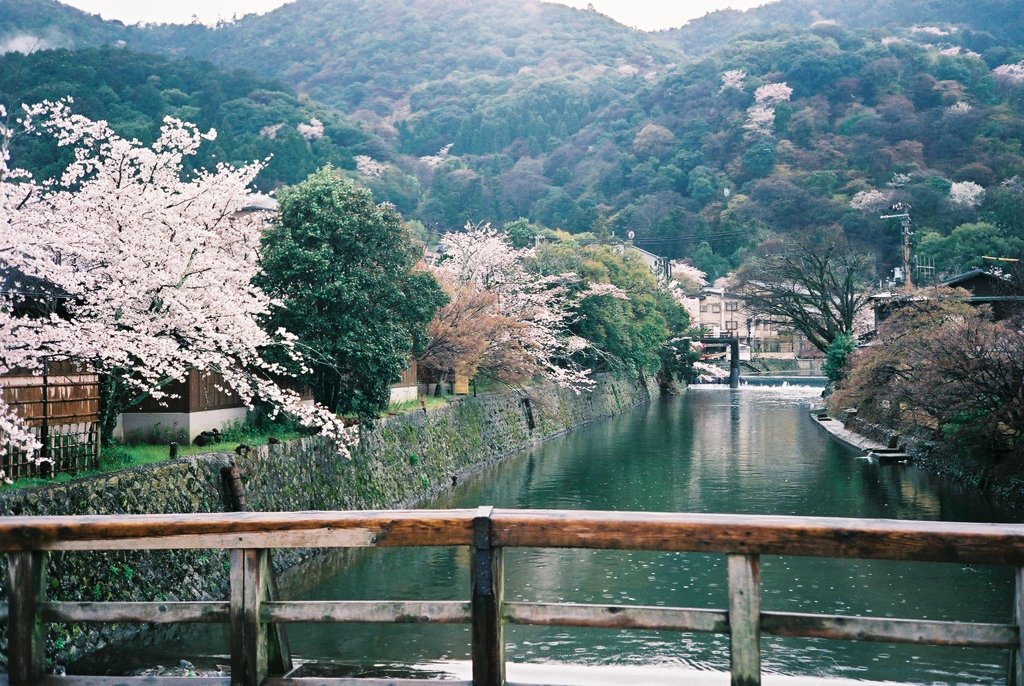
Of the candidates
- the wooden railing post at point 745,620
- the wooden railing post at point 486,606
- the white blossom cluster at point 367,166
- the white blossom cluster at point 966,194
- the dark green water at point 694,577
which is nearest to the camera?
the wooden railing post at point 745,620

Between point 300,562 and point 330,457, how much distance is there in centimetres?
320

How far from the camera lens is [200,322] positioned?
1348cm

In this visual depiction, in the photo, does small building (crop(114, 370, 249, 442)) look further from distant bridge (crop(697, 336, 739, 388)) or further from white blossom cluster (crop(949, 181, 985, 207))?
white blossom cluster (crop(949, 181, 985, 207))

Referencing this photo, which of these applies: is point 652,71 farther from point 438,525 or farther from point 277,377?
point 438,525

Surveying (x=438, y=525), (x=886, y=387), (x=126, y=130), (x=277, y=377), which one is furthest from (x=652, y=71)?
(x=438, y=525)

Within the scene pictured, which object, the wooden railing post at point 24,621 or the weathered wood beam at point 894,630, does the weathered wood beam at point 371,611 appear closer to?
the wooden railing post at point 24,621

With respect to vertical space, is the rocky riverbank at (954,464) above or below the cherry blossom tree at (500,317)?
below

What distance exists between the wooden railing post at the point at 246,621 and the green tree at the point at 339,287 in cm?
1339

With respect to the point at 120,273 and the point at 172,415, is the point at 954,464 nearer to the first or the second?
the point at 172,415

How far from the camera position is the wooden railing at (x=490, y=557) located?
3.68 meters

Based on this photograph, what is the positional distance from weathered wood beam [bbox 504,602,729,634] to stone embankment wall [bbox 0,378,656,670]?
560cm

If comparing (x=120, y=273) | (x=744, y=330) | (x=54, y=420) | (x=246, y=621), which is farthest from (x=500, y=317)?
(x=744, y=330)

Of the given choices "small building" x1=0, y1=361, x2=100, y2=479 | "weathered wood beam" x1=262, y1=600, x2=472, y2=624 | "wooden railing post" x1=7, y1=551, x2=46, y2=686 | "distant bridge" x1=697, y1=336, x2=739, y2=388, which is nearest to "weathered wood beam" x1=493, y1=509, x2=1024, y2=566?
"weathered wood beam" x1=262, y1=600, x2=472, y2=624

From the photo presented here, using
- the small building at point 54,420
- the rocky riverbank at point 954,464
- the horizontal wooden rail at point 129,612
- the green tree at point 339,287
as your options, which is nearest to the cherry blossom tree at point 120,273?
the small building at point 54,420
